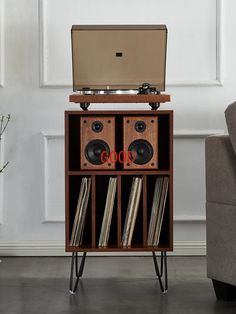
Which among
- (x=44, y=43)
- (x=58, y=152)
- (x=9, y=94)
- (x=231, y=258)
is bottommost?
(x=231, y=258)

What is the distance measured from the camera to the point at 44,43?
404 centimetres

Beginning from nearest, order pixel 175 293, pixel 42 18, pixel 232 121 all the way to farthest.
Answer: pixel 232 121
pixel 175 293
pixel 42 18

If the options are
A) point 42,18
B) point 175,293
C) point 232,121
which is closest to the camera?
point 232,121

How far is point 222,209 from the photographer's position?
287 cm

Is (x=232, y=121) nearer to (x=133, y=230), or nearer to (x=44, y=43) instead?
(x=133, y=230)

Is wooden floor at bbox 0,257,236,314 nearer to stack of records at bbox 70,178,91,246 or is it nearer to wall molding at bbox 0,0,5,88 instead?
stack of records at bbox 70,178,91,246

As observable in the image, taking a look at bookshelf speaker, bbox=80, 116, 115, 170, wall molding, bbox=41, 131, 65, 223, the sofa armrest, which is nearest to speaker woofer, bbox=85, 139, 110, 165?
bookshelf speaker, bbox=80, 116, 115, 170

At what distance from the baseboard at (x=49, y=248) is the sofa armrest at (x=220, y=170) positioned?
3.72 feet

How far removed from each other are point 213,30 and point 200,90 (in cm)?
33

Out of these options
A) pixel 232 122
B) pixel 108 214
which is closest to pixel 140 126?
pixel 108 214

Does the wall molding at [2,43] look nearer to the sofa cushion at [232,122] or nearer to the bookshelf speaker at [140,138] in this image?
the bookshelf speaker at [140,138]

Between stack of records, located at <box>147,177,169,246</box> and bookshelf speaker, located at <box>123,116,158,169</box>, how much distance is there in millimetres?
122

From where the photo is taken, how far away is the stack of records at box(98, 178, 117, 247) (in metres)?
3.20

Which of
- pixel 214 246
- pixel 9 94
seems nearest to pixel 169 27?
pixel 9 94
